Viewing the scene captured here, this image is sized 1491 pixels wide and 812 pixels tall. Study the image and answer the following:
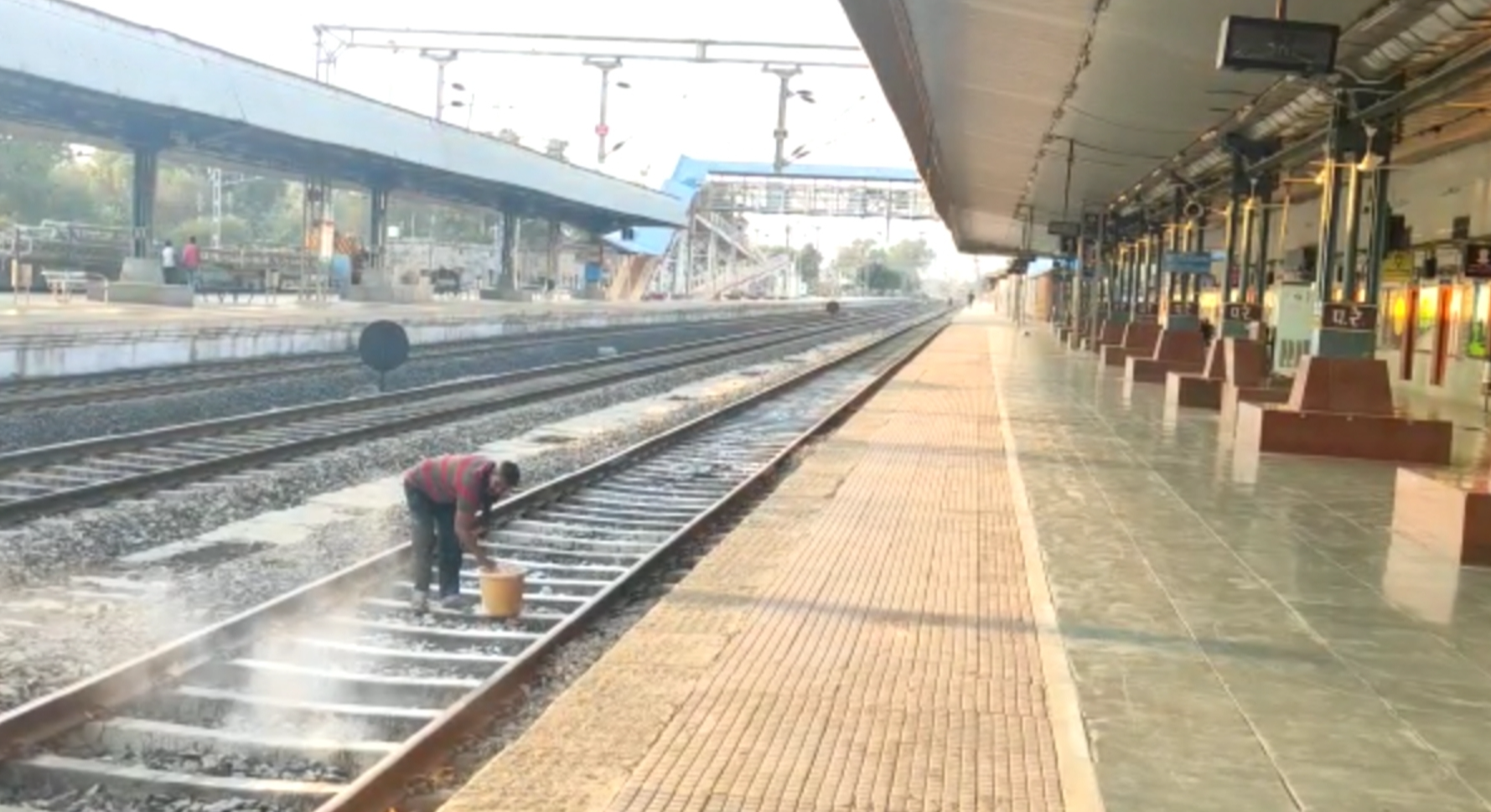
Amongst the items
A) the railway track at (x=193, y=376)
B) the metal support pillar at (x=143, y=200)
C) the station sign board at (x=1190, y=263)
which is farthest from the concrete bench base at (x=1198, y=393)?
the metal support pillar at (x=143, y=200)

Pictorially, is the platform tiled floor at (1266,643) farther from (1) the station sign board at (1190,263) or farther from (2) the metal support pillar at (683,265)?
(2) the metal support pillar at (683,265)

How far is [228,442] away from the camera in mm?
15016

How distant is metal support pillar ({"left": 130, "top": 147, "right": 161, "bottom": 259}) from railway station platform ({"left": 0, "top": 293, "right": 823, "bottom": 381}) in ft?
5.70

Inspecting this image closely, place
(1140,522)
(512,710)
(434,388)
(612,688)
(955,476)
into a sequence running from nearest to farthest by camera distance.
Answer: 1. (612,688)
2. (512,710)
3. (1140,522)
4. (955,476)
5. (434,388)

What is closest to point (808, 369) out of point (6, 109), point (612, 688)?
point (6, 109)

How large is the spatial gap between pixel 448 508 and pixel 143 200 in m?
25.5

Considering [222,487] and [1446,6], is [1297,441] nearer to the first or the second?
[1446,6]

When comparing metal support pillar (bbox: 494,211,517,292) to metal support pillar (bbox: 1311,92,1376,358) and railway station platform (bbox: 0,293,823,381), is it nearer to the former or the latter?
railway station platform (bbox: 0,293,823,381)

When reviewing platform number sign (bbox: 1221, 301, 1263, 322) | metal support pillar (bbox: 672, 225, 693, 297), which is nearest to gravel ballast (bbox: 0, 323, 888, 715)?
platform number sign (bbox: 1221, 301, 1263, 322)

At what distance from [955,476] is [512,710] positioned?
7.92 metres

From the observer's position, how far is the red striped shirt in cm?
807

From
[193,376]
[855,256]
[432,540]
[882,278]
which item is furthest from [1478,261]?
[855,256]

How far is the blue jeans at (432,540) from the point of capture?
8242mm

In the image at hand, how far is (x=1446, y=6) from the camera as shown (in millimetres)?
12156
